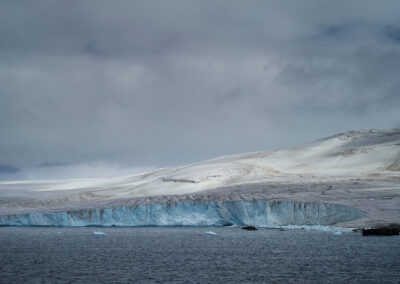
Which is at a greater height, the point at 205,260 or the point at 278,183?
the point at 278,183

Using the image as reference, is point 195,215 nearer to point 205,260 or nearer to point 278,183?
point 278,183

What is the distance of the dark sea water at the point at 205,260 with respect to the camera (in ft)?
56.6

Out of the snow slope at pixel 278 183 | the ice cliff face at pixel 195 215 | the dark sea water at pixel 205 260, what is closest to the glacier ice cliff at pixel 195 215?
the ice cliff face at pixel 195 215

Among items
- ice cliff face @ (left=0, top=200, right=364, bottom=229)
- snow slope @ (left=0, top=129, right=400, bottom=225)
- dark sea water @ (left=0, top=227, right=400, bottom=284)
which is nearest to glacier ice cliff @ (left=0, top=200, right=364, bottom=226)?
ice cliff face @ (left=0, top=200, right=364, bottom=229)

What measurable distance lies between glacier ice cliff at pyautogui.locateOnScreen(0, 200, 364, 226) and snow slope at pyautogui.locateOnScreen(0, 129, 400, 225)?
1.63ft

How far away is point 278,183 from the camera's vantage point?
44969 millimetres

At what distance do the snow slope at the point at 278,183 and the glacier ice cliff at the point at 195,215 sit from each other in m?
0.50

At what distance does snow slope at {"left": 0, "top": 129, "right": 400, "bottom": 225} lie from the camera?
39.4m

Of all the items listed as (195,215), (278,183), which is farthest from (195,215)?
(278,183)

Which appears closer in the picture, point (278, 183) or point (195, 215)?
point (195, 215)

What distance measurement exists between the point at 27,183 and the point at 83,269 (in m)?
54.7

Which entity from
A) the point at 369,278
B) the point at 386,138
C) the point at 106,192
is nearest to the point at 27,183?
the point at 106,192

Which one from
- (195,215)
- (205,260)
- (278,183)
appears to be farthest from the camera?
(278,183)

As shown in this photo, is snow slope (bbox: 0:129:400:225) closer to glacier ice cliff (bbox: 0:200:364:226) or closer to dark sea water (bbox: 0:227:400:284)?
glacier ice cliff (bbox: 0:200:364:226)
